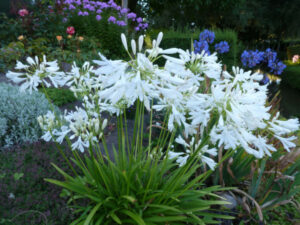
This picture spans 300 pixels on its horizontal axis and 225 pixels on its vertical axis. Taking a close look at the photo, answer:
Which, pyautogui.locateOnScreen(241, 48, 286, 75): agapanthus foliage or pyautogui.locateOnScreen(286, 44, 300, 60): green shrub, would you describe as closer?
pyautogui.locateOnScreen(241, 48, 286, 75): agapanthus foliage

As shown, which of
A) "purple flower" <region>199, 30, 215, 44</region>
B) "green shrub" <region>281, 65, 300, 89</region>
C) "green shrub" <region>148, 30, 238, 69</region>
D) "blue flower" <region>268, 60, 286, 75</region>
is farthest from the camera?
"green shrub" <region>281, 65, 300, 89</region>

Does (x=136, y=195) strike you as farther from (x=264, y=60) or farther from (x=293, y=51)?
(x=293, y=51)

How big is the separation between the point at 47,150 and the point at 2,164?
0.41m

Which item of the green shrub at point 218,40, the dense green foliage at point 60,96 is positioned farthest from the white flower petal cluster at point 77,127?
the green shrub at point 218,40

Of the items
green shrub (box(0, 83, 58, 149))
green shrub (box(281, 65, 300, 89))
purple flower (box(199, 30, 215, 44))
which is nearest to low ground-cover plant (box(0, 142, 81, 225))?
green shrub (box(0, 83, 58, 149))

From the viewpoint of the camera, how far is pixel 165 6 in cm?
1773

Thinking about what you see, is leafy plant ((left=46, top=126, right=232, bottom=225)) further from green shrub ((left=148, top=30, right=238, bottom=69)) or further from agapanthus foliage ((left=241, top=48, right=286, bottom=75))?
green shrub ((left=148, top=30, right=238, bottom=69))

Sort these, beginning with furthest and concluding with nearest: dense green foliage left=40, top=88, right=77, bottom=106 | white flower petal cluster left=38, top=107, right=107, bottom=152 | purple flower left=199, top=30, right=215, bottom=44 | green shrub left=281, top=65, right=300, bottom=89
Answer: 1. green shrub left=281, top=65, right=300, bottom=89
2. purple flower left=199, top=30, right=215, bottom=44
3. dense green foliage left=40, top=88, right=77, bottom=106
4. white flower petal cluster left=38, top=107, right=107, bottom=152

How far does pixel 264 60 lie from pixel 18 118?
209 inches

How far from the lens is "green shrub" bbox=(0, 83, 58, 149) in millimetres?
3383

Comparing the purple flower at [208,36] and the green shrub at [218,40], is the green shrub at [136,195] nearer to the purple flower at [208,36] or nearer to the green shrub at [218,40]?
the purple flower at [208,36]

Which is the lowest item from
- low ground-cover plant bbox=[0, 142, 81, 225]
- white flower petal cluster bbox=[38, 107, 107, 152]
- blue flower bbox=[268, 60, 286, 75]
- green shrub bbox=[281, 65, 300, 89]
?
green shrub bbox=[281, 65, 300, 89]

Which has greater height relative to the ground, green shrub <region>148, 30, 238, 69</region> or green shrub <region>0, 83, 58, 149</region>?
green shrub <region>148, 30, 238, 69</region>

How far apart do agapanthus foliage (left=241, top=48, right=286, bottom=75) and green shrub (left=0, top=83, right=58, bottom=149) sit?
418 cm
